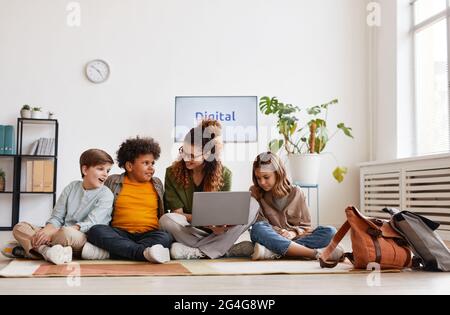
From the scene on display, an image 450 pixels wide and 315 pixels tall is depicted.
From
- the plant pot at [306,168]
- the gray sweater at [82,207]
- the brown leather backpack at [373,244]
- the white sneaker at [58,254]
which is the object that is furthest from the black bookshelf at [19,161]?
the brown leather backpack at [373,244]

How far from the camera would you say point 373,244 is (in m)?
2.41

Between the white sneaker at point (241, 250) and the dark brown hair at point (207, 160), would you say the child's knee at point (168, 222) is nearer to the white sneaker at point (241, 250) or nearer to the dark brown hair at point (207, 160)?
the dark brown hair at point (207, 160)

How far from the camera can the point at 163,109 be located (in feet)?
18.7

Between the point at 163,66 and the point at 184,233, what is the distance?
314 centimetres

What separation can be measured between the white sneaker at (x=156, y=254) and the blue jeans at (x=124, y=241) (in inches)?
2.3

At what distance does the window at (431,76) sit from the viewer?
16.3ft

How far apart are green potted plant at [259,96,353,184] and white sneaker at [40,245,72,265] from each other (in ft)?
10.1

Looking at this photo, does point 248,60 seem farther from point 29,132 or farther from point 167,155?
point 29,132

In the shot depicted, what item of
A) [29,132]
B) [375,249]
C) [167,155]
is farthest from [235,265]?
[29,132]

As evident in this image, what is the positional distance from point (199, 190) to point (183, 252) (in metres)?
0.36

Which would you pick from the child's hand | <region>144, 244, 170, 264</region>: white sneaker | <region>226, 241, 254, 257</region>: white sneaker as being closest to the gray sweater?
the child's hand

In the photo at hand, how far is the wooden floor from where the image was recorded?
1.85 metres

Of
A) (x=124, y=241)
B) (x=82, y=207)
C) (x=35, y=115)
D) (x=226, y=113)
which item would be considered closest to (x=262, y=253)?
(x=124, y=241)

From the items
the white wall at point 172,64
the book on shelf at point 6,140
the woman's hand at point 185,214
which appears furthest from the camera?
the white wall at point 172,64
